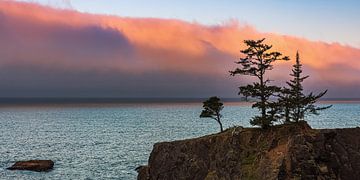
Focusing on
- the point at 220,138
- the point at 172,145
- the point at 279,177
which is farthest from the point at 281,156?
the point at 172,145

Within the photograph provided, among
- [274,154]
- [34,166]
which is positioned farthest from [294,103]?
[34,166]

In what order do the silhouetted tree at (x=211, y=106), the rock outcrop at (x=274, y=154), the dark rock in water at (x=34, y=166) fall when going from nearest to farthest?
1. the rock outcrop at (x=274, y=154)
2. the silhouetted tree at (x=211, y=106)
3. the dark rock in water at (x=34, y=166)

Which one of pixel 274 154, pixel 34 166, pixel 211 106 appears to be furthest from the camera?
pixel 34 166

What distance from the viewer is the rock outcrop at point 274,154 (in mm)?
45469

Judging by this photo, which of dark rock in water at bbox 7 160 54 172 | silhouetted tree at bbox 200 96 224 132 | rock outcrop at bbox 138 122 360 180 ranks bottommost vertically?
dark rock in water at bbox 7 160 54 172

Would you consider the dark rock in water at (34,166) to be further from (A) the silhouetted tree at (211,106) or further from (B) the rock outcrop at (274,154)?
(A) the silhouetted tree at (211,106)

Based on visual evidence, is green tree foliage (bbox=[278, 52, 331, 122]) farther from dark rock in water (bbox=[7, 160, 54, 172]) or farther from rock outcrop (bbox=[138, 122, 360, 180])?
dark rock in water (bbox=[7, 160, 54, 172])

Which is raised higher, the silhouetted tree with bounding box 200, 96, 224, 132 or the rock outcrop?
the silhouetted tree with bounding box 200, 96, 224, 132

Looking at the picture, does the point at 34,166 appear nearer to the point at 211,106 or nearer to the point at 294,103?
the point at 211,106

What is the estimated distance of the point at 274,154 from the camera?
47.9 m

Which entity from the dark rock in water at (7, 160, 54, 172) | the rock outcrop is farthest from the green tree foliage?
the dark rock in water at (7, 160, 54, 172)

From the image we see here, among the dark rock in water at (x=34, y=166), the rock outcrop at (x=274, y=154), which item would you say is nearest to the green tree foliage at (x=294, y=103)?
the rock outcrop at (x=274, y=154)

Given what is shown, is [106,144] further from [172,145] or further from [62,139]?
[172,145]

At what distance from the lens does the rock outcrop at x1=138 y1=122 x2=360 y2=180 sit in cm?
4547
